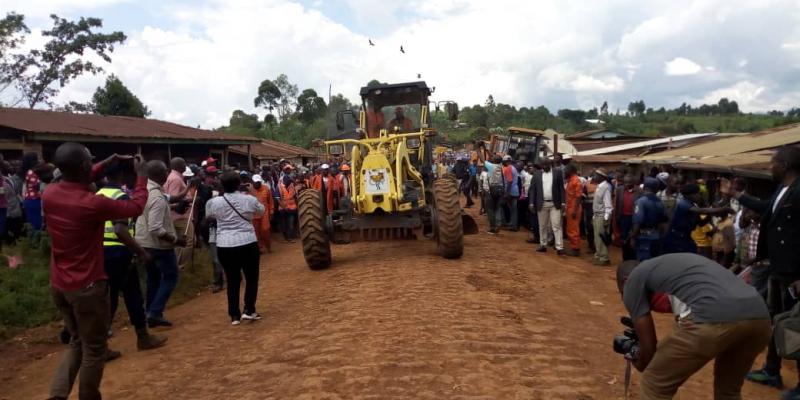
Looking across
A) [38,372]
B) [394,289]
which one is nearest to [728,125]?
[394,289]

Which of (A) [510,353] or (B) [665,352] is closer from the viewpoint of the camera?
(B) [665,352]

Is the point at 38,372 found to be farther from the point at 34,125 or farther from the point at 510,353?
the point at 34,125

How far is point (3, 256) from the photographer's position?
8.85 metres

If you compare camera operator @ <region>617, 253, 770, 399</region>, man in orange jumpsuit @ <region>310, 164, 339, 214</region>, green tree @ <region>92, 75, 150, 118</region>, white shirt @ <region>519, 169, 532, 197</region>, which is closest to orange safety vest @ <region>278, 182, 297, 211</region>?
man in orange jumpsuit @ <region>310, 164, 339, 214</region>

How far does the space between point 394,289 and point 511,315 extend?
5.36ft

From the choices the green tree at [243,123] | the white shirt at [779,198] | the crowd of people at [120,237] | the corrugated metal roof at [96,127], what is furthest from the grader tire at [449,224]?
the green tree at [243,123]

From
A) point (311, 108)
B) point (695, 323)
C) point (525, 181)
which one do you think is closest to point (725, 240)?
point (695, 323)

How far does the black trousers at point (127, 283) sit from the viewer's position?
17.9 ft

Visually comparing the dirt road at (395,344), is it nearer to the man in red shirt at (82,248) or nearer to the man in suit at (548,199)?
the man in red shirt at (82,248)

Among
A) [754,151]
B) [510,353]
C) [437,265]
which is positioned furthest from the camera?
[754,151]

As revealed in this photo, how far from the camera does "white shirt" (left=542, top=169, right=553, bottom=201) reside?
33.7 ft

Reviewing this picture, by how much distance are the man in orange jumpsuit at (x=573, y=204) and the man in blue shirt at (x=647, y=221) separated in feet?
6.85

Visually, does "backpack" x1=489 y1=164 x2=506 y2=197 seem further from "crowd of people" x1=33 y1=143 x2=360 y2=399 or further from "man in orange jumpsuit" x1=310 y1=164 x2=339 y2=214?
"crowd of people" x1=33 y1=143 x2=360 y2=399

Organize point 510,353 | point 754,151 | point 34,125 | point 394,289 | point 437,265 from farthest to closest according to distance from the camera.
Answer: point 34,125
point 754,151
point 437,265
point 394,289
point 510,353
